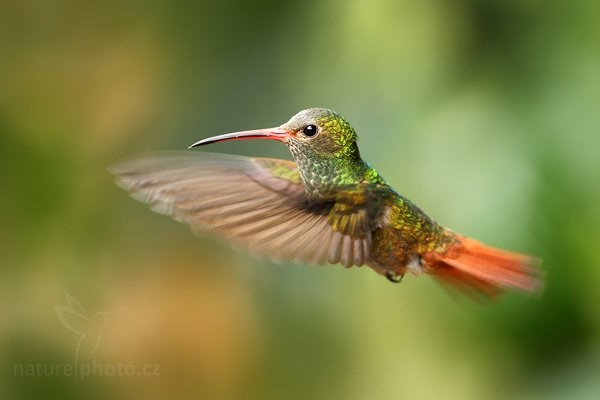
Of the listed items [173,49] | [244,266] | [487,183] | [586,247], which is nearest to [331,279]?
[244,266]

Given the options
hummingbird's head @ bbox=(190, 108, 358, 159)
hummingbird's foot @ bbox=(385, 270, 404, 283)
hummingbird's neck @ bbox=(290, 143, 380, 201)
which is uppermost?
hummingbird's head @ bbox=(190, 108, 358, 159)

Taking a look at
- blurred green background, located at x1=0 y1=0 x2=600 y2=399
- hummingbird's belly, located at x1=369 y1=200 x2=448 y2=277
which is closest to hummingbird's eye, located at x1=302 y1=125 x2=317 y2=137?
hummingbird's belly, located at x1=369 y1=200 x2=448 y2=277

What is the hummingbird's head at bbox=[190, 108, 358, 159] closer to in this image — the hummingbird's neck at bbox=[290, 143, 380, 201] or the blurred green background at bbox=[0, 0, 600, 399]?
the hummingbird's neck at bbox=[290, 143, 380, 201]

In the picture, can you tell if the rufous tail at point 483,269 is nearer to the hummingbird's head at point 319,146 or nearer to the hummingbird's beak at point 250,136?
the hummingbird's head at point 319,146

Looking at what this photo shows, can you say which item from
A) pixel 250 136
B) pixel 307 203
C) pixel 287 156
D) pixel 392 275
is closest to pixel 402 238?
pixel 392 275

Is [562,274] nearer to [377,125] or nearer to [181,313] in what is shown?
[377,125]

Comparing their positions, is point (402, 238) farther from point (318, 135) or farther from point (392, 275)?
point (318, 135)

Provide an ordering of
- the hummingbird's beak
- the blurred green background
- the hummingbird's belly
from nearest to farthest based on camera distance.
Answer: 1. the hummingbird's beak
2. the hummingbird's belly
3. the blurred green background
